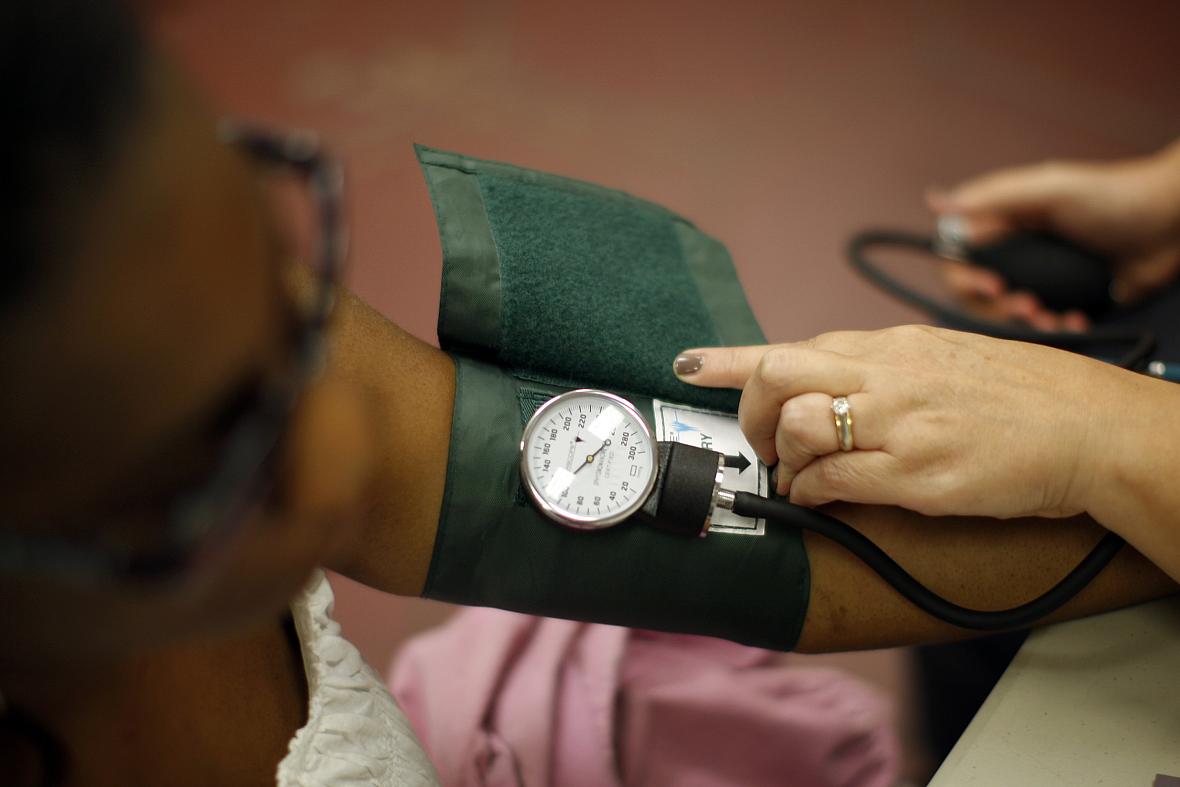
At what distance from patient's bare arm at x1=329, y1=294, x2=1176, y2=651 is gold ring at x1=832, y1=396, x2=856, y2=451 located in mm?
88

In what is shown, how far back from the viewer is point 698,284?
93cm

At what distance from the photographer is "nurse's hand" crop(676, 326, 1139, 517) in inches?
27.8

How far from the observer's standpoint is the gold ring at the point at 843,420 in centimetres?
70

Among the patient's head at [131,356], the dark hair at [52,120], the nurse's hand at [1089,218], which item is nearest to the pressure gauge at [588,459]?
the patient's head at [131,356]

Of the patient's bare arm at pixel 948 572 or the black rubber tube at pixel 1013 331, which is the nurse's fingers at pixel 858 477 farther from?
the black rubber tube at pixel 1013 331

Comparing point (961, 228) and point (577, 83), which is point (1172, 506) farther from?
point (577, 83)

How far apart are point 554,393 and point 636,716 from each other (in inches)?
14.9

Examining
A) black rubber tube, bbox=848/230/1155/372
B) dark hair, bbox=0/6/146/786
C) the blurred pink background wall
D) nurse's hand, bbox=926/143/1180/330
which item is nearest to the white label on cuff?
black rubber tube, bbox=848/230/1155/372

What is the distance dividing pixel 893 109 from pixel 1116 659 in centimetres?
168

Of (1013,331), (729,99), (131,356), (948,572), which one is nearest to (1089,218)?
(1013,331)

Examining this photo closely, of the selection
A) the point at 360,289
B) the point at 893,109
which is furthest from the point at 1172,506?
the point at 893,109

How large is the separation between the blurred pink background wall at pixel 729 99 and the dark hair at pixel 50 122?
4.78 feet

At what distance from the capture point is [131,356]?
355 mm

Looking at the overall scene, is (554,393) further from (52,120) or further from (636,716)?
(52,120)
